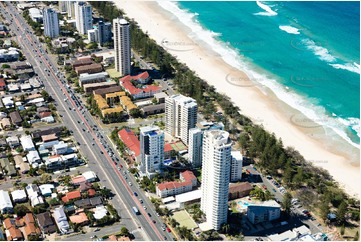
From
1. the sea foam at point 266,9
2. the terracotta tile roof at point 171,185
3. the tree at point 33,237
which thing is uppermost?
the sea foam at point 266,9

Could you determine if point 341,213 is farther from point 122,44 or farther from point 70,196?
point 122,44

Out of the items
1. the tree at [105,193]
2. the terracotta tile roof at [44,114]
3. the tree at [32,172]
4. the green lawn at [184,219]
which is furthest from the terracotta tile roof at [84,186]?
the terracotta tile roof at [44,114]

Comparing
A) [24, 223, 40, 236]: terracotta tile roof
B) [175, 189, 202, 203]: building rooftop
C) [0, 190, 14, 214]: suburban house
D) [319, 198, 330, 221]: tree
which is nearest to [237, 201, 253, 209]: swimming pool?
[175, 189, 202, 203]: building rooftop

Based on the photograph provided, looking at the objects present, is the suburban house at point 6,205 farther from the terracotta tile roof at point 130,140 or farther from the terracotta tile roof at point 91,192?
the terracotta tile roof at point 130,140

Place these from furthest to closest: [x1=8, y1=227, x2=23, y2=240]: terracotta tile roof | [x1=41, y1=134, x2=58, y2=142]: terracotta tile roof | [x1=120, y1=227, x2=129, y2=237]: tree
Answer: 1. [x1=41, y1=134, x2=58, y2=142]: terracotta tile roof
2. [x1=120, y1=227, x2=129, y2=237]: tree
3. [x1=8, y1=227, x2=23, y2=240]: terracotta tile roof

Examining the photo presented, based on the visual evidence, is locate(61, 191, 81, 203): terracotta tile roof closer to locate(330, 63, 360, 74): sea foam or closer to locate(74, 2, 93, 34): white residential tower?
locate(74, 2, 93, 34): white residential tower

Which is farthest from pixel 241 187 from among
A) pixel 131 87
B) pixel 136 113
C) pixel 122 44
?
pixel 122 44

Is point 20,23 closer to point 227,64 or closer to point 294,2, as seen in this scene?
point 227,64
